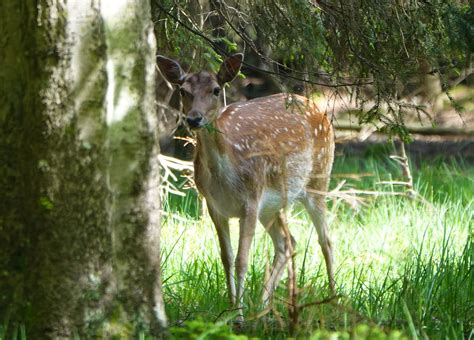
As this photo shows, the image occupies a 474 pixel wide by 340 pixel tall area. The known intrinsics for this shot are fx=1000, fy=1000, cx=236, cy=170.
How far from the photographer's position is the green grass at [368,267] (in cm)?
468

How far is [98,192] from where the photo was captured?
387 cm

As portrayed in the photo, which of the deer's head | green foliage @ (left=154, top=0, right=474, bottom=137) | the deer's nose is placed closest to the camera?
green foliage @ (left=154, top=0, right=474, bottom=137)

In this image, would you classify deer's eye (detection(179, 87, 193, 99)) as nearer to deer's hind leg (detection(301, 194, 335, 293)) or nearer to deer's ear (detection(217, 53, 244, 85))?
deer's ear (detection(217, 53, 244, 85))

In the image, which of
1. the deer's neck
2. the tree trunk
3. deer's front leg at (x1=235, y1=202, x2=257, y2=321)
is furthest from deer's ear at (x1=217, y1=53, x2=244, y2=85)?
the tree trunk

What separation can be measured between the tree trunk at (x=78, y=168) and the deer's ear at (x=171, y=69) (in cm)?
288

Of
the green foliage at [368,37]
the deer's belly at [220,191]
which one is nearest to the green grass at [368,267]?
the deer's belly at [220,191]

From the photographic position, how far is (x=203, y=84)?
696 centimetres

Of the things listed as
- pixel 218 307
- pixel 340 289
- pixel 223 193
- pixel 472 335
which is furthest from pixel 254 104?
pixel 472 335

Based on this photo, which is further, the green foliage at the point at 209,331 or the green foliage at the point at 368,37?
the green foliage at the point at 368,37

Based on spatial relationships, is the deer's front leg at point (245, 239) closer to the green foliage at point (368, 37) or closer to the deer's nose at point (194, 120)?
the deer's nose at point (194, 120)

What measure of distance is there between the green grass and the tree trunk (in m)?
0.39

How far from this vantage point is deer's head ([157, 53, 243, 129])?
686 centimetres

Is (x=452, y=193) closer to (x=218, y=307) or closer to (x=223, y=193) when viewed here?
(x=223, y=193)

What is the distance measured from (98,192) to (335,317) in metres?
1.36
